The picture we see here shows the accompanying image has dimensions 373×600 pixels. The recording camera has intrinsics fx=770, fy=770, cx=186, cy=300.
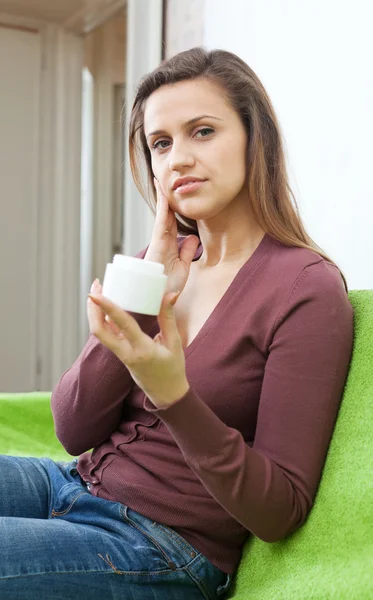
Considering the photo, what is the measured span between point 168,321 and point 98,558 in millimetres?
338

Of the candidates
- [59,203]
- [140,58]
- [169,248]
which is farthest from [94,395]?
[59,203]

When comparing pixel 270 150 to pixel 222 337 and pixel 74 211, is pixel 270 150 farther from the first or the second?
pixel 74 211

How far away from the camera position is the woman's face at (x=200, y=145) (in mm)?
1116

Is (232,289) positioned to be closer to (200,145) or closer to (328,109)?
(200,145)

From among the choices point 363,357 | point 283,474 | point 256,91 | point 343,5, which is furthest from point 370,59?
point 283,474

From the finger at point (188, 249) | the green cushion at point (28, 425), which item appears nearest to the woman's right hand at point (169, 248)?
the finger at point (188, 249)

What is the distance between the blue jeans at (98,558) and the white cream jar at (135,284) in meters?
0.35

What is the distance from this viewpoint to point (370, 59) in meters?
1.71

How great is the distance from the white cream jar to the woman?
2 cm

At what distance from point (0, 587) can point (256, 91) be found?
2.55ft

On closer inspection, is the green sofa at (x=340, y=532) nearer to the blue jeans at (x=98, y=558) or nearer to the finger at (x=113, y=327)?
the blue jeans at (x=98, y=558)

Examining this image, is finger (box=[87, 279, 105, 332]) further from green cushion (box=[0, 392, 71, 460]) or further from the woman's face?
green cushion (box=[0, 392, 71, 460])

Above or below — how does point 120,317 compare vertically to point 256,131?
below

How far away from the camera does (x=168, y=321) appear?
81 cm
